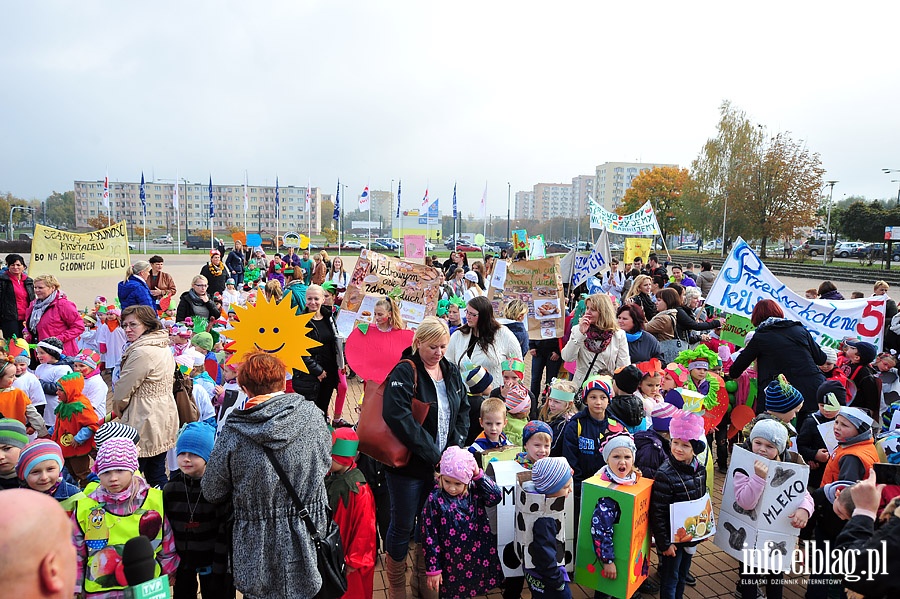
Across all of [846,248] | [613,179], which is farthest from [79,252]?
[613,179]

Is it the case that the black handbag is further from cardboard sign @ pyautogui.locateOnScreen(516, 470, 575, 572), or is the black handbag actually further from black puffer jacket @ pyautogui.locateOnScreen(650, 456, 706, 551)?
black puffer jacket @ pyautogui.locateOnScreen(650, 456, 706, 551)

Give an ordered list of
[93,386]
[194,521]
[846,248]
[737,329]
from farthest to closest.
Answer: [846,248], [737,329], [93,386], [194,521]

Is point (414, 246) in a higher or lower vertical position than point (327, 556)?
higher

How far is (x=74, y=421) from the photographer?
179 inches

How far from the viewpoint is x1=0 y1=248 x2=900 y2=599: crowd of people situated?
2793 millimetres

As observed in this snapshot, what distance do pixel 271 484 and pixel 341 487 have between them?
28.9 inches

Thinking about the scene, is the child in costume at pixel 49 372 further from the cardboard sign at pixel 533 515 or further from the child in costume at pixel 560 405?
the child in costume at pixel 560 405

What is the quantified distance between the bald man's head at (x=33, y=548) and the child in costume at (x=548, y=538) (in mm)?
2413

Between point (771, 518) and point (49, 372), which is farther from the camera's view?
point (49, 372)

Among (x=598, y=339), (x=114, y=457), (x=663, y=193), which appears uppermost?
(x=663, y=193)

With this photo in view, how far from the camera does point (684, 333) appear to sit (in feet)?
25.6

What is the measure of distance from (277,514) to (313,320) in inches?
134

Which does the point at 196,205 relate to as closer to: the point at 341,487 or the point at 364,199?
the point at 364,199

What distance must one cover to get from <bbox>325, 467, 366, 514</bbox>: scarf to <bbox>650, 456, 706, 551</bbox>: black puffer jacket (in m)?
1.85
